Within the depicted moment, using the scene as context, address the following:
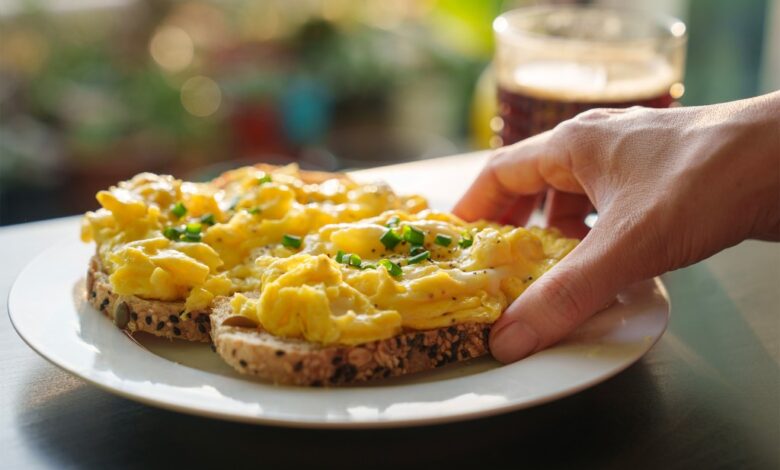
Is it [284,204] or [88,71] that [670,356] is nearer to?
[284,204]

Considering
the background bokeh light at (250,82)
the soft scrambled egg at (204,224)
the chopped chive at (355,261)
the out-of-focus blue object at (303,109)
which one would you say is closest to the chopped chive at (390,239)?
the chopped chive at (355,261)

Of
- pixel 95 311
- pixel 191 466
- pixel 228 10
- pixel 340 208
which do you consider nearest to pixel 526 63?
pixel 340 208

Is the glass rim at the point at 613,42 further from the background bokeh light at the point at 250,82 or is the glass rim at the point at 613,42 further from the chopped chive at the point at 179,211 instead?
the background bokeh light at the point at 250,82

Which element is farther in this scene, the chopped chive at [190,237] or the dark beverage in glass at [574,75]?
the dark beverage in glass at [574,75]

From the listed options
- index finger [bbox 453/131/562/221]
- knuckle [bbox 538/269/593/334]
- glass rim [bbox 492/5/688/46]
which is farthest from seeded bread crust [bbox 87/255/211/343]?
glass rim [bbox 492/5/688/46]

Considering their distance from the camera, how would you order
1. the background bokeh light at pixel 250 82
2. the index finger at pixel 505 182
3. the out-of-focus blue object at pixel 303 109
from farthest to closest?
the out-of-focus blue object at pixel 303 109 < the background bokeh light at pixel 250 82 < the index finger at pixel 505 182

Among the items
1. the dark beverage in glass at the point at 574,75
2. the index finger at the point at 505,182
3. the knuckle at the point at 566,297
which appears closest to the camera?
the knuckle at the point at 566,297
